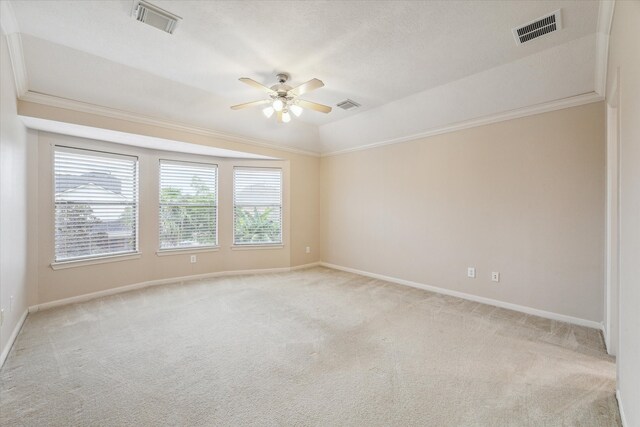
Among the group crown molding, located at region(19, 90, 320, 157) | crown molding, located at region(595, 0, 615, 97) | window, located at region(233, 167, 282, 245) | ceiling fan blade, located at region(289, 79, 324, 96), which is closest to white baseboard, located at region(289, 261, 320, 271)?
window, located at region(233, 167, 282, 245)

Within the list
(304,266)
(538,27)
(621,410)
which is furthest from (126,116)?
(621,410)

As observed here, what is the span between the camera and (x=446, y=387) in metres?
2.07

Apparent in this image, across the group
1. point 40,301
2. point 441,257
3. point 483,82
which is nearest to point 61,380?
point 40,301

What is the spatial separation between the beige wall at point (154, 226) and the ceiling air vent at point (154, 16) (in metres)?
1.88

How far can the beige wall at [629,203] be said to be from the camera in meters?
1.38

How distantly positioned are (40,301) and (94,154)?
2.10 meters

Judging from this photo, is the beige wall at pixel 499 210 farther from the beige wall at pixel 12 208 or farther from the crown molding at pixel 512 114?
the beige wall at pixel 12 208

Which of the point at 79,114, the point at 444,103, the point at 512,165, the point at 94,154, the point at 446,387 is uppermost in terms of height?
the point at 444,103

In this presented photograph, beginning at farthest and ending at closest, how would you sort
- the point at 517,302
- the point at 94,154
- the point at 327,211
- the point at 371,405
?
the point at 327,211 < the point at 94,154 < the point at 517,302 < the point at 371,405

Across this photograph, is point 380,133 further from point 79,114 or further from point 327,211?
point 79,114

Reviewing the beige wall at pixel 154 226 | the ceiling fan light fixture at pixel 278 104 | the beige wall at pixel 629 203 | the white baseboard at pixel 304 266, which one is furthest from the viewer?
the white baseboard at pixel 304 266

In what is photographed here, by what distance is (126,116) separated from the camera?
3756mm

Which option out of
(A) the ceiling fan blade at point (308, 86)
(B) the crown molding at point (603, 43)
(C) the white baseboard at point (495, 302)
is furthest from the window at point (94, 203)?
(B) the crown molding at point (603, 43)

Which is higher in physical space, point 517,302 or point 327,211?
point 327,211
